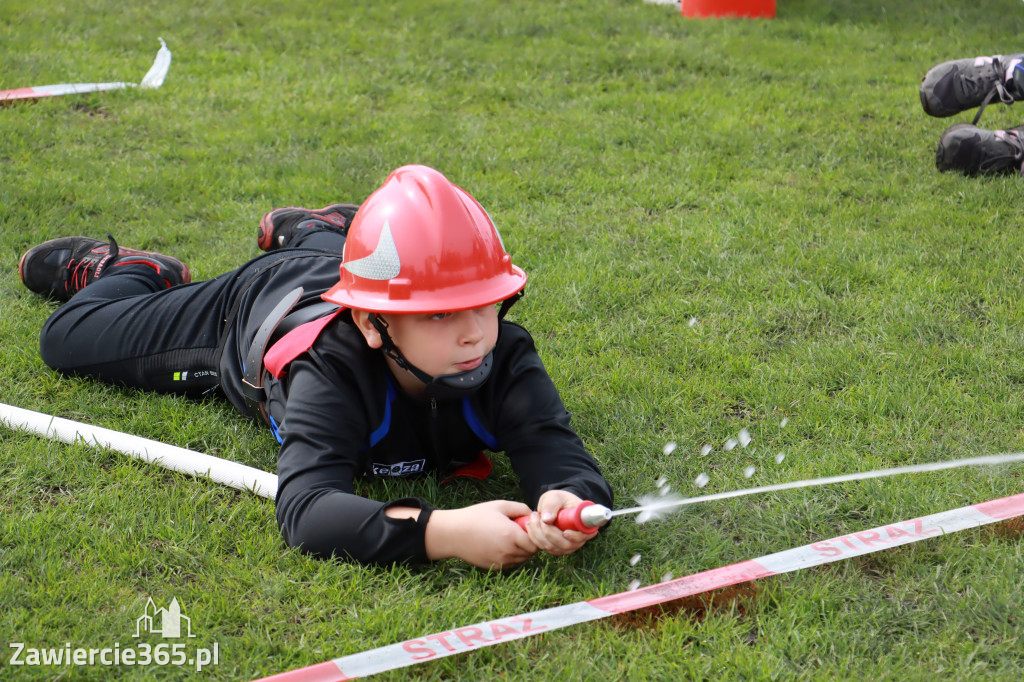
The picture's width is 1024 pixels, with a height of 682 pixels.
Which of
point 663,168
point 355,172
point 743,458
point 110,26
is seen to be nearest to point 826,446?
point 743,458

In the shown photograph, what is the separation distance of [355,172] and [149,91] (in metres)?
2.36

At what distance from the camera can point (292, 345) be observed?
280 centimetres

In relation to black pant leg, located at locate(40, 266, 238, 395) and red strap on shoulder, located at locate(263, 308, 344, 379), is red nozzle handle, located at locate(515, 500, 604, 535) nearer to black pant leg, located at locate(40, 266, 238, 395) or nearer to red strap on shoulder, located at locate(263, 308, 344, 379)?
red strap on shoulder, located at locate(263, 308, 344, 379)

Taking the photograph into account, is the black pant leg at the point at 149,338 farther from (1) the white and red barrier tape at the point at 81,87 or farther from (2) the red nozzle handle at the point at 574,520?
(1) the white and red barrier tape at the point at 81,87

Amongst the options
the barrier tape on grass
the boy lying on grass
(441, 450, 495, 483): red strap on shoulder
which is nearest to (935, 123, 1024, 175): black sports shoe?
the barrier tape on grass

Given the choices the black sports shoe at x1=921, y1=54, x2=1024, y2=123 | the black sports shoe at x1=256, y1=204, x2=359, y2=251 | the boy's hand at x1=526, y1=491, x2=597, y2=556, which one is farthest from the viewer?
the black sports shoe at x1=921, y1=54, x2=1024, y2=123

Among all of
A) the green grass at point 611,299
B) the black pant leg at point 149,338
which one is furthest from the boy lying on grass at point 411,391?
the black pant leg at point 149,338

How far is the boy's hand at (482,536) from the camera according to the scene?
7.98 ft

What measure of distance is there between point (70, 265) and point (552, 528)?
2843mm

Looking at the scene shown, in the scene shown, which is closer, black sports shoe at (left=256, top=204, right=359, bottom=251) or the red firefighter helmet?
the red firefighter helmet

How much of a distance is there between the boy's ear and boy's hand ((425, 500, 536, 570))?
19.4 inches

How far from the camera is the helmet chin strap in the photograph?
2545 millimetres

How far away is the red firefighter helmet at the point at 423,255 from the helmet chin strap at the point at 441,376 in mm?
86

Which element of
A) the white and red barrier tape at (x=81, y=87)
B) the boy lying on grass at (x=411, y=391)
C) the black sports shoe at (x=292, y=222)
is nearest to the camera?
the boy lying on grass at (x=411, y=391)
